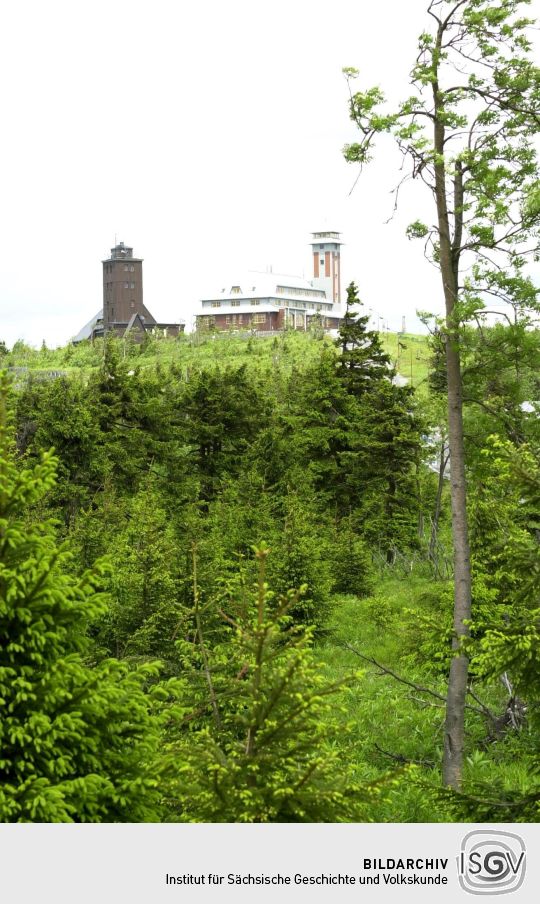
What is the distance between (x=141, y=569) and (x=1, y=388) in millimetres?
7670

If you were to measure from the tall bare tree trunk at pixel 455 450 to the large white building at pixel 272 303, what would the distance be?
74.3 metres

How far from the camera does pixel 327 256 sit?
12838 cm

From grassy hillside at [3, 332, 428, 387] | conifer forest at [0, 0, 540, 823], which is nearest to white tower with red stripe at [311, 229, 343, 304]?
grassy hillside at [3, 332, 428, 387]

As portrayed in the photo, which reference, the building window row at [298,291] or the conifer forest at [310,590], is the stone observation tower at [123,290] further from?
the conifer forest at [310,590]

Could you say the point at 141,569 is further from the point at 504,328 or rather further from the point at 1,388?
the point at 1,388

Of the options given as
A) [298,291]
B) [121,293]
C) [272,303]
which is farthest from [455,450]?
[298,291]

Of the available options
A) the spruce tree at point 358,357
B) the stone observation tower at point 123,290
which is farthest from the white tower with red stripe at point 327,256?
the spruce tree at point 358,357

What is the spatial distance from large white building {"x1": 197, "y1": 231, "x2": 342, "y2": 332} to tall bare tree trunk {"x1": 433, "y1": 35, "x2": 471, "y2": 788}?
74301mm

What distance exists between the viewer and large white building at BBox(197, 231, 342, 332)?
9800 cm
